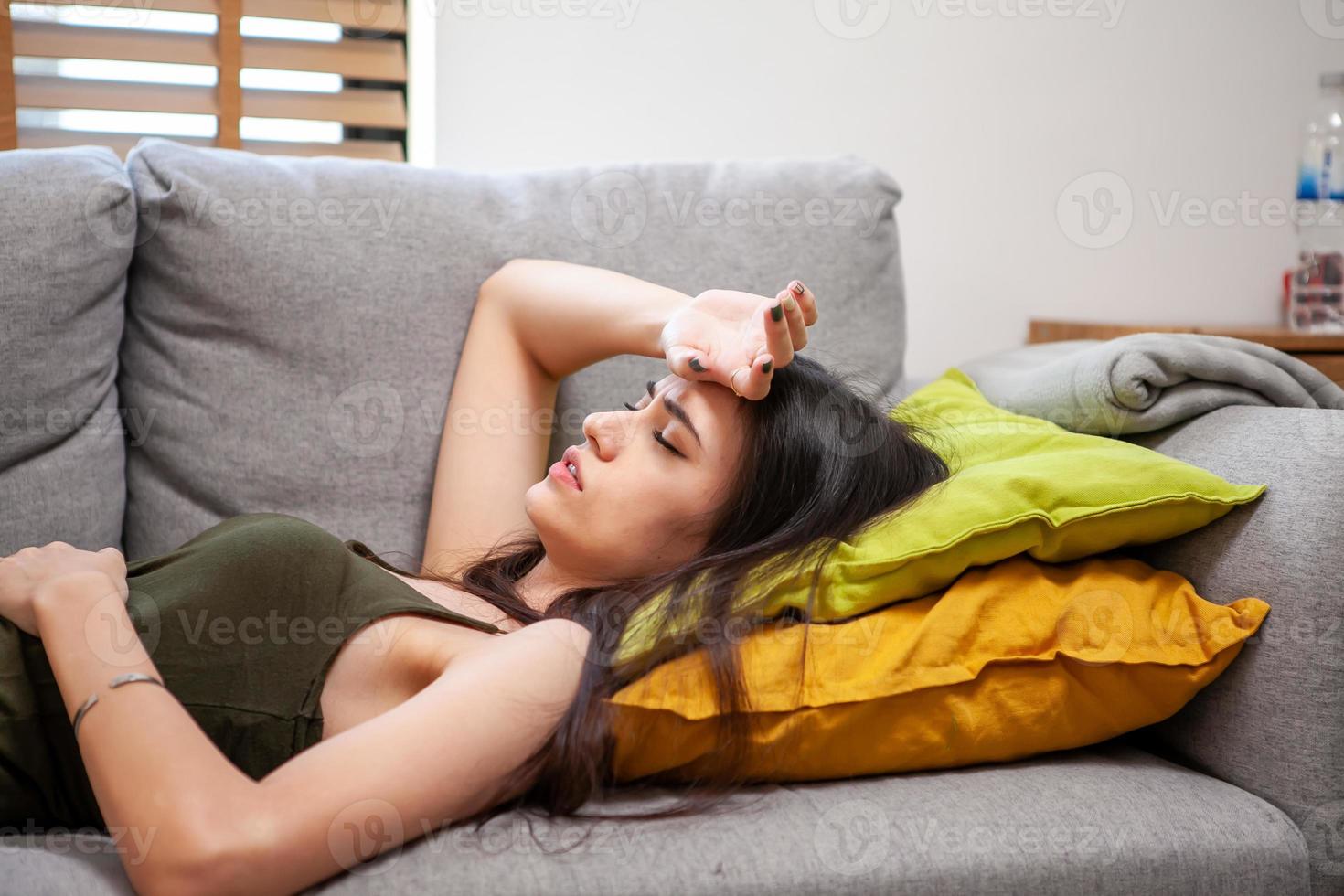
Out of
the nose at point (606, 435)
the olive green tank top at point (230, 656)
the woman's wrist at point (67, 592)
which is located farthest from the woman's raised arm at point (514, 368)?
the woman's wrist at point (67, 592)

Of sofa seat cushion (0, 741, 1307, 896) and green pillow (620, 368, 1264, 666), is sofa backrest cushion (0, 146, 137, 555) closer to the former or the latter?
sofa seat cushion (0, 741, 1307, 896)

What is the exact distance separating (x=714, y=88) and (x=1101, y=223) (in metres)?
0.89

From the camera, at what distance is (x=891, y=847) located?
2.93 ft

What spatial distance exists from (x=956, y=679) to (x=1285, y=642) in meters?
0.31

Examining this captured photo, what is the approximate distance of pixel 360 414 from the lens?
1.38m

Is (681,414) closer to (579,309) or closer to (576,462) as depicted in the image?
(576,462)

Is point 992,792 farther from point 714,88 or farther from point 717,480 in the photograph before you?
point 714,88

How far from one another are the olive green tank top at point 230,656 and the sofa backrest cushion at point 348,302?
13.3 inches

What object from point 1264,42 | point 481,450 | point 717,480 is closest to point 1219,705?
point 717,480

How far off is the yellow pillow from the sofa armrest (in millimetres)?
30

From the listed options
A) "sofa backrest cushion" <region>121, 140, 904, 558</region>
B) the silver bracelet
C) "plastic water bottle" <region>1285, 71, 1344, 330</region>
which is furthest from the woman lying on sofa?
"plastic water bottle" <region>1285, 71, 1344, 330</region>

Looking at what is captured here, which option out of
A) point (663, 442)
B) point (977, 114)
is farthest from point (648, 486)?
point (977, 114)

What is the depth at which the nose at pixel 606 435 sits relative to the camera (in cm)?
112

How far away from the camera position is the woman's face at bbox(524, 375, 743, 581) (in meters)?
1.10
